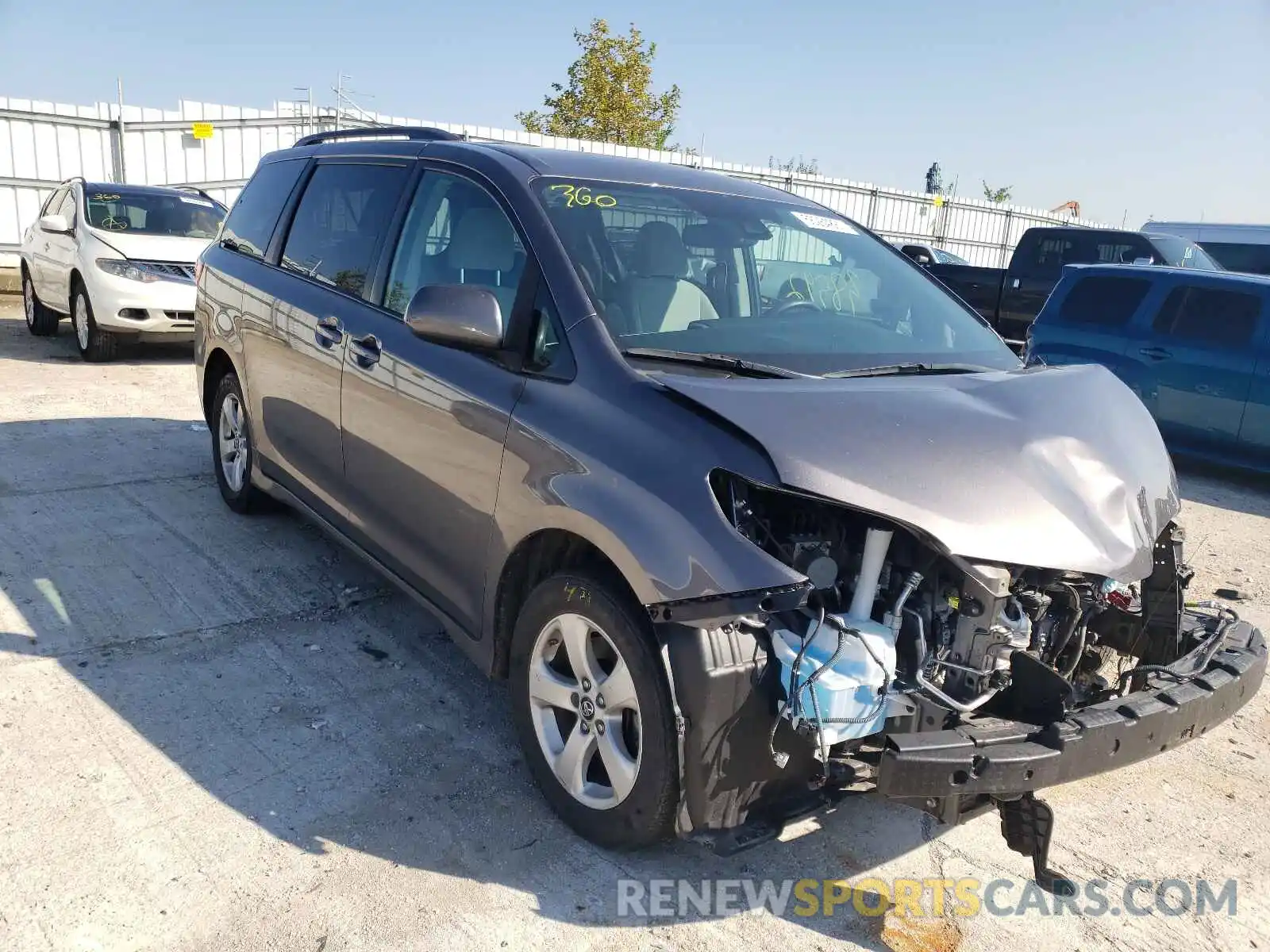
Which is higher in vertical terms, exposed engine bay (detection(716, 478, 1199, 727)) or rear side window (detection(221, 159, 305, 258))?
rear side window (detection(221, 159, 305, 258))

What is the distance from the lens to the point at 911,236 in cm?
2233

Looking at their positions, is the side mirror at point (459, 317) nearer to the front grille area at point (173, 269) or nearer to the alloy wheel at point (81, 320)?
the front grille area at point (173, 269)

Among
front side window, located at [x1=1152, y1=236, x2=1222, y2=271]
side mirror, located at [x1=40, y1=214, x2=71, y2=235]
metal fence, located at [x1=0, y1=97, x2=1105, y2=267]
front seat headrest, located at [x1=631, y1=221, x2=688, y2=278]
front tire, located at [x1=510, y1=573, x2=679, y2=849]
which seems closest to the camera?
front tire, located at [x1=510, y1=573, x2=679, y2=849]

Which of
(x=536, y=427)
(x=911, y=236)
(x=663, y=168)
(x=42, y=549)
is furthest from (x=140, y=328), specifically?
(x=911, y=236)

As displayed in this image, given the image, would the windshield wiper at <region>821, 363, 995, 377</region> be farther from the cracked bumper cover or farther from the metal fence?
the metal fence

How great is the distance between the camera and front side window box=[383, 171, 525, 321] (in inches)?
128

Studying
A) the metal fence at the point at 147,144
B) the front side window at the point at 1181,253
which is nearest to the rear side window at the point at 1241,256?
the front side window at the point at 1181,253

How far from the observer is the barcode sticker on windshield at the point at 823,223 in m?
3.96

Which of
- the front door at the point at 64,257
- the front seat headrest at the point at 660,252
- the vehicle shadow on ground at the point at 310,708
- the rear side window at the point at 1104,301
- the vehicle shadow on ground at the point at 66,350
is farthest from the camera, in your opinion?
the vehicle shadow on ground at the point at 66,350

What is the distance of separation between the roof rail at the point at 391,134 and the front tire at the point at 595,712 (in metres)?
2.12

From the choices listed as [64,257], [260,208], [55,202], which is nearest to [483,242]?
[260,208]

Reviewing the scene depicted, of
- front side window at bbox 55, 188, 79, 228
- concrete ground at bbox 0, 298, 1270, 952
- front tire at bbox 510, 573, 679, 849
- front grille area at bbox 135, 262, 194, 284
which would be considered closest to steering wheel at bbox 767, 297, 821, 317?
front tire at bbox 510, 573, 679, 849

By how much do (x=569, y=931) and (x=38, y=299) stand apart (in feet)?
38.1

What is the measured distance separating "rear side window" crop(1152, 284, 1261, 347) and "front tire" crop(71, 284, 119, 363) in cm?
996
